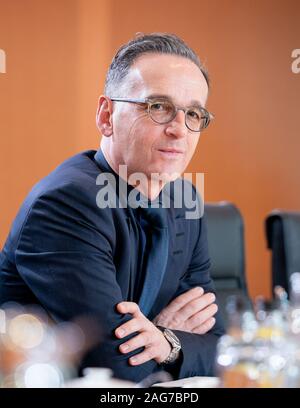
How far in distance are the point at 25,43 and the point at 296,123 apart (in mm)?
2233

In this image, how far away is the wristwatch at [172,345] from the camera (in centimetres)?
179

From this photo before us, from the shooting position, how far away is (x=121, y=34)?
5230 mm

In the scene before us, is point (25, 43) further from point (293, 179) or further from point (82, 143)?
point (293, 179)

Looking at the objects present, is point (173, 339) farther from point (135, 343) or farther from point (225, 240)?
point (225, 240)

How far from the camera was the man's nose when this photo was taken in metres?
1.86

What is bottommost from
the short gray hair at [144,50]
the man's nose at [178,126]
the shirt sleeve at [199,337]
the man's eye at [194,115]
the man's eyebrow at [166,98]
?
the shirt sleeve at [199,337]

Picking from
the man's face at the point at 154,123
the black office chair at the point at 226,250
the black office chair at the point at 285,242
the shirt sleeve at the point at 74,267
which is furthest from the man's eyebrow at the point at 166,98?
the black office chair at the point at 285,242

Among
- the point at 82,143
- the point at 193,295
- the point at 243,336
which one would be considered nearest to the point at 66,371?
the point at 243,336

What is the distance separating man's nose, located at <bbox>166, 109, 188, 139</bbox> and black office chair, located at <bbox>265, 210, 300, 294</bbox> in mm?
1195

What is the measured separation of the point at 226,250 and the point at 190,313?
0.95 metres

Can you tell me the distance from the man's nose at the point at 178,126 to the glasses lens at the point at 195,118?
16 millimetres

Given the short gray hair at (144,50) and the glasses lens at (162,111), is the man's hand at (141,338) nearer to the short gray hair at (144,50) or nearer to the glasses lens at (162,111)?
the glasses lens at (162,111)

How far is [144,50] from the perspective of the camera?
195 centimetres

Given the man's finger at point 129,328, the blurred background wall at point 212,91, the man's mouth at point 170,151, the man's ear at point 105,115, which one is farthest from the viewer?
the blurred background wall at point 212,91
